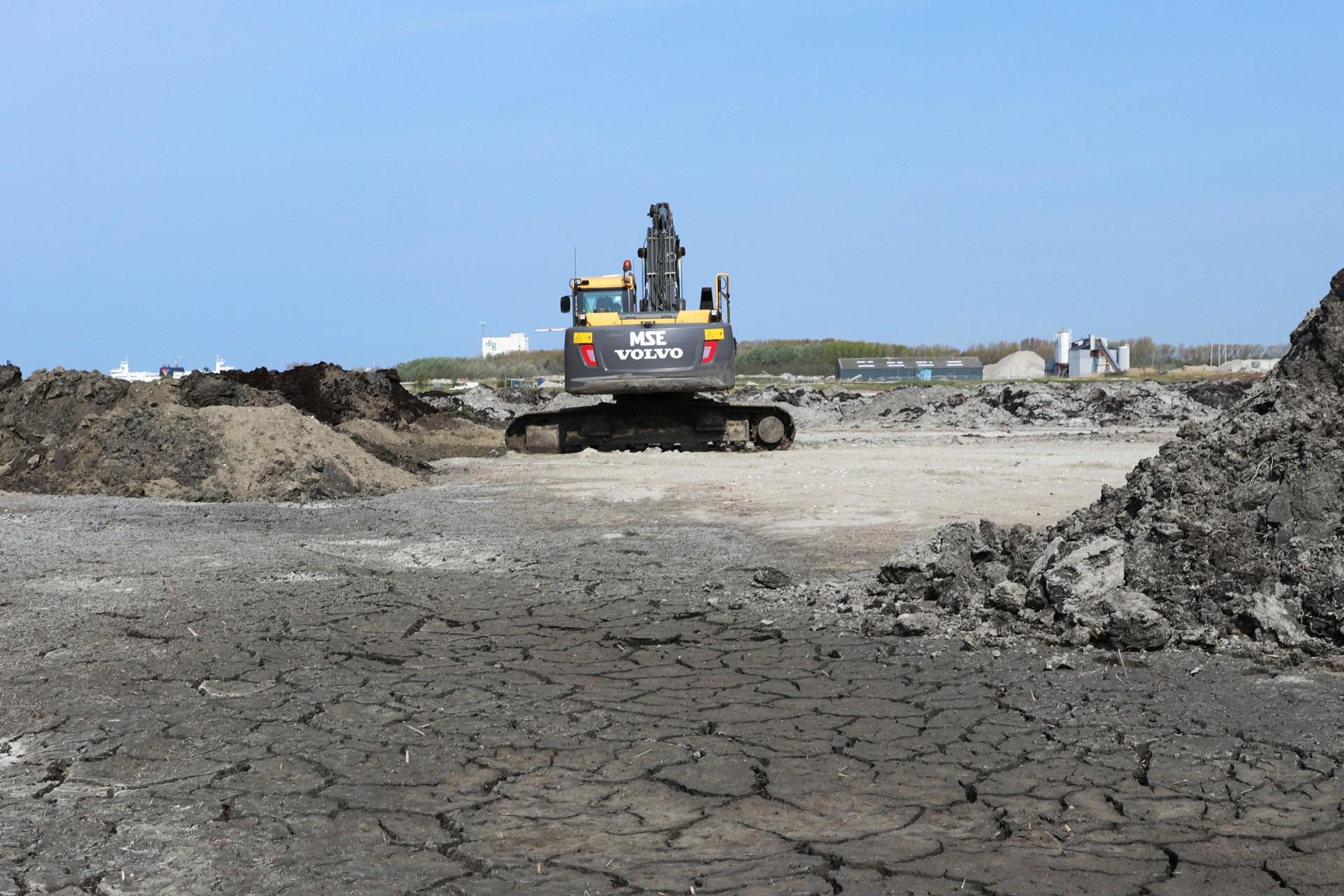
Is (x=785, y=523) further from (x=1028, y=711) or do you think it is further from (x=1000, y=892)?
(x=1000, y=892)

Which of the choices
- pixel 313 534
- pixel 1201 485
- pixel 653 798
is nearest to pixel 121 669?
pixel 653 798

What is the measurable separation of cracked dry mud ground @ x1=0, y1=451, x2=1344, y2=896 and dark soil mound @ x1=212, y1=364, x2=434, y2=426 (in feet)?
60.0

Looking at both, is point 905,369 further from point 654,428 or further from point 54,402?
point 54,402

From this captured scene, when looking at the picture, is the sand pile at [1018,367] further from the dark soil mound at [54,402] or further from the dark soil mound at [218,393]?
the dark soil mound at [54,402]

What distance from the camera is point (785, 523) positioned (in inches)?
428

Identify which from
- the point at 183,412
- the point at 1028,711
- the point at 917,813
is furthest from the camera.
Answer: the point at 183,412

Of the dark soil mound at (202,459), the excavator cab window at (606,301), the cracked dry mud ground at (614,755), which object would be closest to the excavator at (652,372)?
the excavator cab window at (606,301)

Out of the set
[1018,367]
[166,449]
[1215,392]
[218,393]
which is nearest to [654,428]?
[218,393]

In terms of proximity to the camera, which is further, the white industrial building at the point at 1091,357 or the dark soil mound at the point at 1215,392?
the white industrial building at the point at 1091,357

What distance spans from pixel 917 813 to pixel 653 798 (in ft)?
2.79

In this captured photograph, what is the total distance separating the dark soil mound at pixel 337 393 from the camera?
2570cm

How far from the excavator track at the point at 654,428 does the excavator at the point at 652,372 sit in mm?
16

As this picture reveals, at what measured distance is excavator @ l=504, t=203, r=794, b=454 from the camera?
19.3m

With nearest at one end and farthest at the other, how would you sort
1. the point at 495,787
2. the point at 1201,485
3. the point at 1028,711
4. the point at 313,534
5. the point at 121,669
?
the point at 495,787 < the point at 1028,711 < the point at 121,669 < the point at 1201,485 < the point at 313,534
